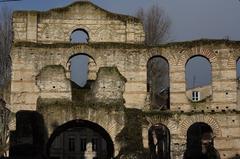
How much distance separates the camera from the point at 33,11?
30094 mm

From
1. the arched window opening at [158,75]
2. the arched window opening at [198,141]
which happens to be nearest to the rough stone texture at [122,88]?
the arched window opening at [198,141]

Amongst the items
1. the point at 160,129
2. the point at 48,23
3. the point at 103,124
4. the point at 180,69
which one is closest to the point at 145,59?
the point at 180,69

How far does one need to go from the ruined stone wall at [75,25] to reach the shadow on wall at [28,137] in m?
6.79

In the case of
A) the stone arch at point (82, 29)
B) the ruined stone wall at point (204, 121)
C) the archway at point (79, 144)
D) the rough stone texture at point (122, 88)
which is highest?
the stone arch at point (82, 29)

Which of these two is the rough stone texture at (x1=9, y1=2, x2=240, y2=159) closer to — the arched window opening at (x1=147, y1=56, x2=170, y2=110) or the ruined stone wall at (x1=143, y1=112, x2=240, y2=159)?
the ruined stone wall at (x1=143, y1=112, x2=240, y2=159)

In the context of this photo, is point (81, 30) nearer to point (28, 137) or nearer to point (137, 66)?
point (137, 66)

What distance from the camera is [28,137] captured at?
23609 millimetres

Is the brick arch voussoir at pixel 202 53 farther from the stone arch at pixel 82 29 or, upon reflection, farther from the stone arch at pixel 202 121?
the stone arch at pixel 82 29

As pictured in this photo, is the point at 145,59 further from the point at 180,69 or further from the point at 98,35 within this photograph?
the point at 98,35

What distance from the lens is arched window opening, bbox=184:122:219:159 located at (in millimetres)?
28422

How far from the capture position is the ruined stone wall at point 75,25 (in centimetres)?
2984

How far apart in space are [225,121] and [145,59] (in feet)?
16.7

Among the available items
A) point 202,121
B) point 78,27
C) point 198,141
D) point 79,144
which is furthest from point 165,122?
point 79,144

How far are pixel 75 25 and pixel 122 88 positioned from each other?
620 cm
